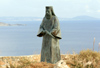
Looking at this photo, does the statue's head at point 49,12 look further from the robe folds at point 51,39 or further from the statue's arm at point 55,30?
the statue's arm at point 55,30

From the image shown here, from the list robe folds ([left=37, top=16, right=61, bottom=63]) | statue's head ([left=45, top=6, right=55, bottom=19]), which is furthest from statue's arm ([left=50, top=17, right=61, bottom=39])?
statue's head ([left=45, top=6, right=55, bottom=19])

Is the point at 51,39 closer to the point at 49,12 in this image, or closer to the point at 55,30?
the point at 55,30

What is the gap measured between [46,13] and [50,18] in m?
0.25

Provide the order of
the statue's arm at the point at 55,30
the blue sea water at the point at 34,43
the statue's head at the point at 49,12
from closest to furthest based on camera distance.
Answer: the statue's arm at the point at 55,30, the statue's head at the point at 49,12, the blue sea water at the point at 34,43

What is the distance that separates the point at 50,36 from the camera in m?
8.24

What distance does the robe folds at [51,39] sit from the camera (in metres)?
8.27

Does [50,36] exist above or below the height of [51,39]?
above

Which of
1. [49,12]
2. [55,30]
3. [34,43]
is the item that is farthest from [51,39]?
[34,43]

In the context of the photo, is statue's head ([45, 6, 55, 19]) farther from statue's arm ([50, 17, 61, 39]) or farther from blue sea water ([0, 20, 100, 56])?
blue sea water ([0, 20, 100, 56])

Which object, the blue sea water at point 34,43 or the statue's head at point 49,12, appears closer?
the statue's head at point 49,12

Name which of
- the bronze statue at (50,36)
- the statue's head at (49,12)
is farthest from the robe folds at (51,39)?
the statue's head at (49,12)

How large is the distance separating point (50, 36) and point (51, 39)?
12 centimetres

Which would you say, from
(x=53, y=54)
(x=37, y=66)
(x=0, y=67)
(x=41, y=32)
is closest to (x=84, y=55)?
(x=53, y=54)

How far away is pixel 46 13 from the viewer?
837 centimetres
